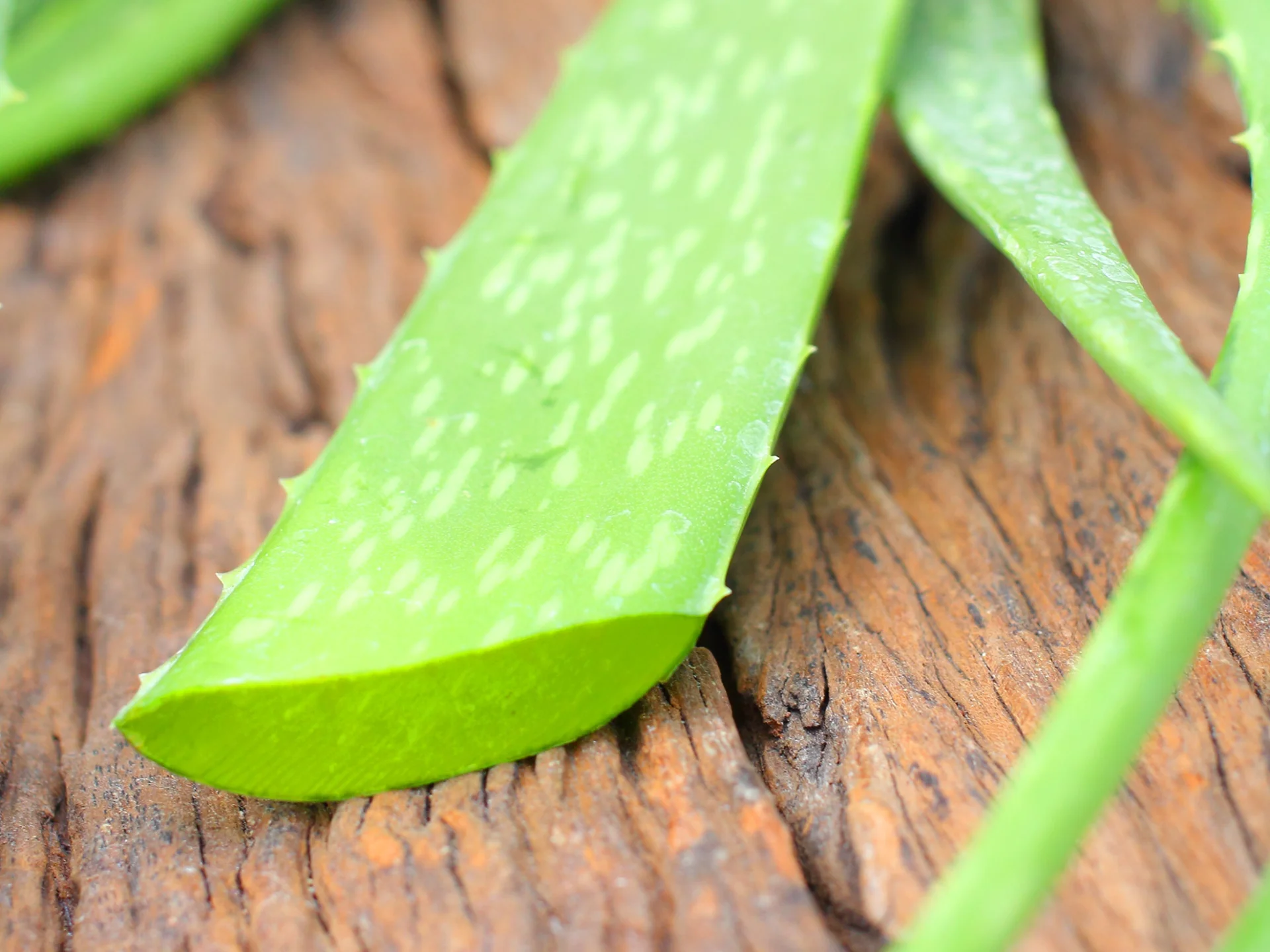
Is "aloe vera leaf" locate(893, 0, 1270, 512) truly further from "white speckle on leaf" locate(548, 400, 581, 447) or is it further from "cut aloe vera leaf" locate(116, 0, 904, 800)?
"white speckle on leaf" locate(548, 400, 581, 447)

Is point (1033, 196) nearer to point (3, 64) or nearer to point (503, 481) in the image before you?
point (503, 481)

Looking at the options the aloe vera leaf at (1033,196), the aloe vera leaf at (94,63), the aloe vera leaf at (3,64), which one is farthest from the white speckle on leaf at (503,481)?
the aloe vera leaf at (94,63)

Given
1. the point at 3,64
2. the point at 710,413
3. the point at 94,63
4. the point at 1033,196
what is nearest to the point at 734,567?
the point at 710,413

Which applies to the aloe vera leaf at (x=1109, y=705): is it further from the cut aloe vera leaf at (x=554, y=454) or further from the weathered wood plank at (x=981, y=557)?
the cut aloe vera leaf at (x=554, y=454)

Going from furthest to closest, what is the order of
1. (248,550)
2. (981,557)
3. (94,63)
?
(94,63), (248,550), (981,557)

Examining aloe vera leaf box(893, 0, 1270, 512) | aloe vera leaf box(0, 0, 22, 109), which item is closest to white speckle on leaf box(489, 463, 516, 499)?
aloe vera leaf box(893, 0, 1270, 512)

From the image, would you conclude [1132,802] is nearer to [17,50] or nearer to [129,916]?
[129,916]

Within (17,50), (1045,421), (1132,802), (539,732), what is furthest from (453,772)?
(17,50)
